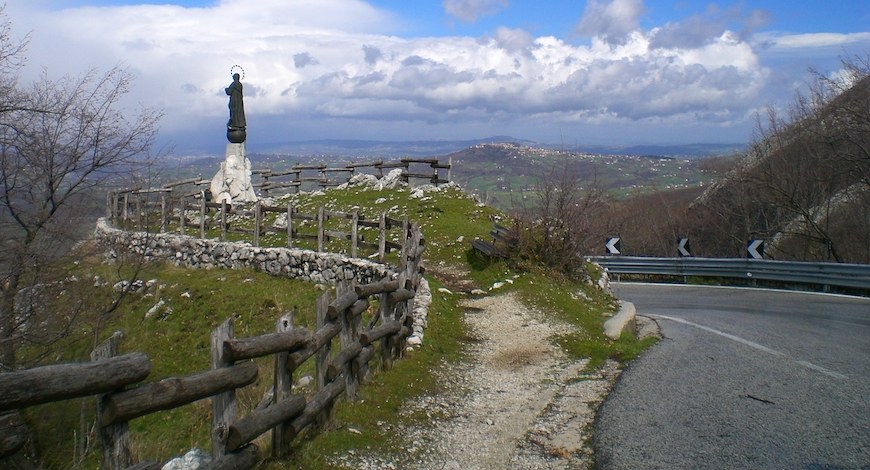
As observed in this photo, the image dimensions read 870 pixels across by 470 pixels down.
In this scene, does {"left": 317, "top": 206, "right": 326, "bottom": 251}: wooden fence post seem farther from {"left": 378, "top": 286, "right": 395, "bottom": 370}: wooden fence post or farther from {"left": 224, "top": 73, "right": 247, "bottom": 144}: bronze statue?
{"left": 224, "top": 73, "right": 247, "bottom": 144}: bronze statue

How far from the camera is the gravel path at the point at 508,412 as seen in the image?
6.24m

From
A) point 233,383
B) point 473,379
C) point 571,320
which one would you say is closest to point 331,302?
point 233,383

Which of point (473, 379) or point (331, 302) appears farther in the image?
point (473, 379)

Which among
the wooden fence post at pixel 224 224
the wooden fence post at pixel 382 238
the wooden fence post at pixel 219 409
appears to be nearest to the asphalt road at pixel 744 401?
the wooden fence post at pixel 219 409

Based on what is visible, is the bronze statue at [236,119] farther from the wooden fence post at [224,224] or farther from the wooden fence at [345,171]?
the wooden fence post at [224,224]

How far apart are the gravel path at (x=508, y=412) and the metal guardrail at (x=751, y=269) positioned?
1140 cm

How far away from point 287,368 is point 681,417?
3954mm

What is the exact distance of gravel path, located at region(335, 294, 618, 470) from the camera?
6242mm

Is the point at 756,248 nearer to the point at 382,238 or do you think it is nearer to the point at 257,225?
the point at 382,238

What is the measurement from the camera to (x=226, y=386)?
5.11 meters

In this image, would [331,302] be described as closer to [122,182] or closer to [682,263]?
[122,182]

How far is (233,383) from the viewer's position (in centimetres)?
516

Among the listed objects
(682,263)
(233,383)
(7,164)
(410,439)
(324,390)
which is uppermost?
(7,164)

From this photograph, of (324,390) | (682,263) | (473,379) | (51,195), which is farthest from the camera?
(682,263)
